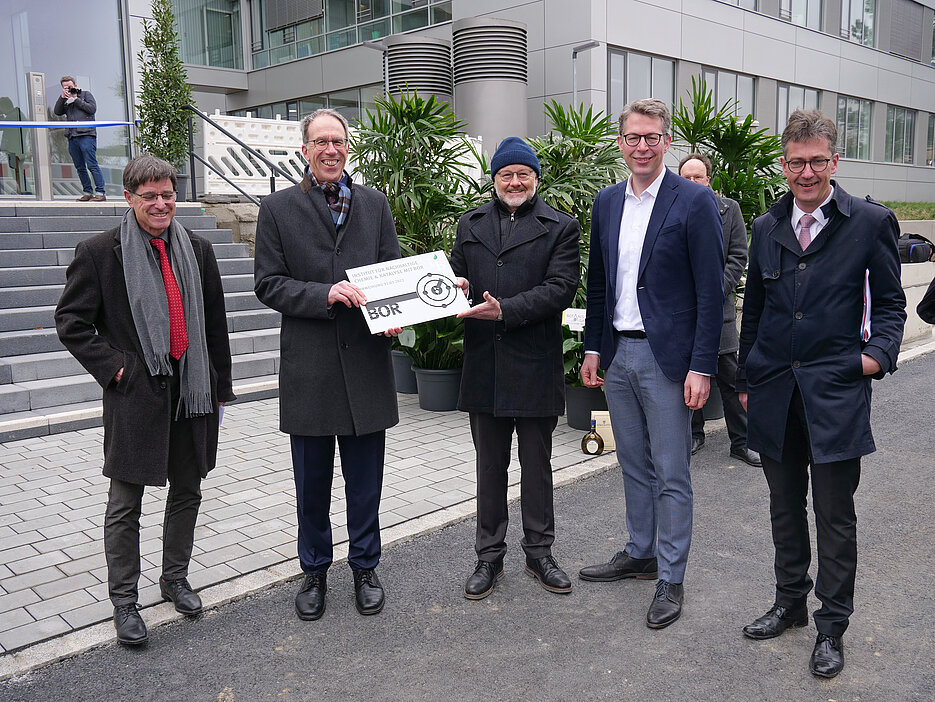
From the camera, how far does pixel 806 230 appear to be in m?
3.38

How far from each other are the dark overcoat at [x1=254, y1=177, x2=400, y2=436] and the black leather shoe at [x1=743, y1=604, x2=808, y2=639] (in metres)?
1.88

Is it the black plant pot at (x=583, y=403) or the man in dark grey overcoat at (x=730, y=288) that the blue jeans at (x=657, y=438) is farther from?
the black plant pot at (x=583, y=403)

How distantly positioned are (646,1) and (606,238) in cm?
1716

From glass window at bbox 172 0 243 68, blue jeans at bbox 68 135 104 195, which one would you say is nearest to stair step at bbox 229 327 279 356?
blue jeans at bbox 68 135 104 195

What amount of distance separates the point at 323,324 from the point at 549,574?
1.65 meters

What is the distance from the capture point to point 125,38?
13461 mm

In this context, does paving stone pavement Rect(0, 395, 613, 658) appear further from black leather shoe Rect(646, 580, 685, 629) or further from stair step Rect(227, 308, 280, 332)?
stair step Rect(227, 308, 280, 332)

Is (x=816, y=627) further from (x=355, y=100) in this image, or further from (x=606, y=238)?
(x=355, y=100)

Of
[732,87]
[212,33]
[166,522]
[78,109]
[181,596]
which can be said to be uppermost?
[212,33]

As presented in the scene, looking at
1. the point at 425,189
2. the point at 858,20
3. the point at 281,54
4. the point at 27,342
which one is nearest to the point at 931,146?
the point at 858,20

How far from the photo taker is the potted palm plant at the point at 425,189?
7613 mm

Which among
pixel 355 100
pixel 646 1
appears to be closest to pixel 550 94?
pixel 646 1

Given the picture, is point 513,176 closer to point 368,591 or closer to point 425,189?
point 368,591

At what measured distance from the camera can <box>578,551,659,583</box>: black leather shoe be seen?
4207 millimetres
